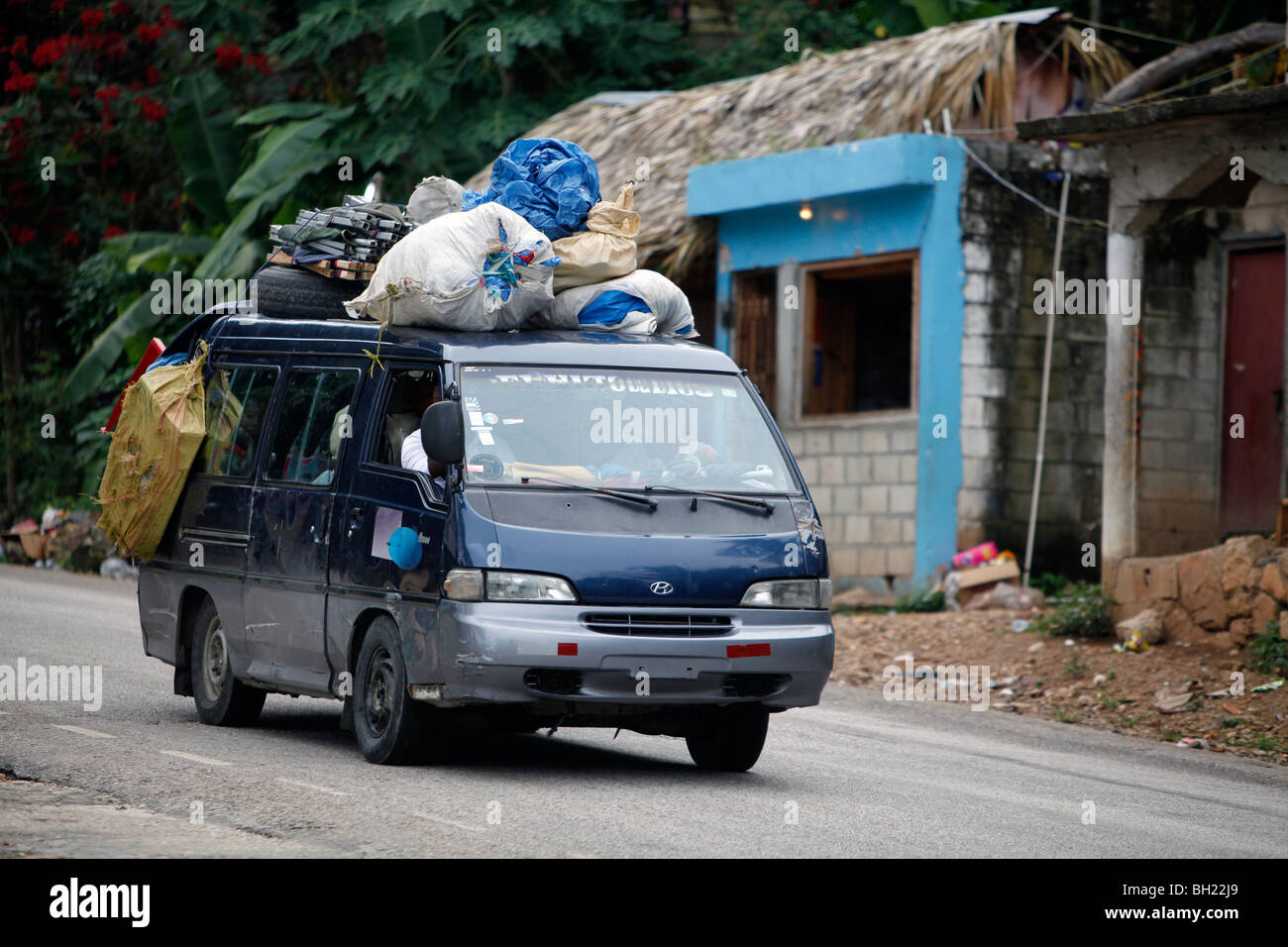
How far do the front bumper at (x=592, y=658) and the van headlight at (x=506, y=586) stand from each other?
4cm

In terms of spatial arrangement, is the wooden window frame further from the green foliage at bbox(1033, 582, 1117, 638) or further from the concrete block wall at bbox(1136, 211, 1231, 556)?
the green foliage at bbox(1033, 582, 1117, 638)

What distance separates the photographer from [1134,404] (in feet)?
47.1

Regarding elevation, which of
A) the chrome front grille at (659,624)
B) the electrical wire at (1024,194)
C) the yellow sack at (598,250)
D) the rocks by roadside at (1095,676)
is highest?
the electrical wire at (1024,194)

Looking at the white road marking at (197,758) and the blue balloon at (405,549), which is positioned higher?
the blue balloon at (405,549)

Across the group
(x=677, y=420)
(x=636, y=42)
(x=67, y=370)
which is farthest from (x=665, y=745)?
(x=67, y=370)

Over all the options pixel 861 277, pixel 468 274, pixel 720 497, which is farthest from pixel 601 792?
pixel 861 277

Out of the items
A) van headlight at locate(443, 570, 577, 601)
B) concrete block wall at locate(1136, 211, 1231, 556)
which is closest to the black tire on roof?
van headlight at locate(443, 570, 577, 601)

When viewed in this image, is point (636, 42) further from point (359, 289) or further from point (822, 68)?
point (359, 289)

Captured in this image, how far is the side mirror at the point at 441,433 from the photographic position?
800cm

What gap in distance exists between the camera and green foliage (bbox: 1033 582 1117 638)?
14.1 metres

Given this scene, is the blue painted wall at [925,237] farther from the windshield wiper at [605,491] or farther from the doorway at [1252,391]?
the windshield wiper at [605,491]

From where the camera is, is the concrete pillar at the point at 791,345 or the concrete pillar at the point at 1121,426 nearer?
the concrete pillar at the point at 1121,426

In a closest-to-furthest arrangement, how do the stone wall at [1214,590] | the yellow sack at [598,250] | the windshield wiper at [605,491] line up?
1. the windshield wiper at [605,491]
2. the yellow sack at [598,250]
3. the stone wall at [1214,590]

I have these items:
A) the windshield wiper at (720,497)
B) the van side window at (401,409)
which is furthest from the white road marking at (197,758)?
the windshield wiper at (720,497)
